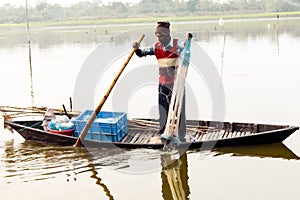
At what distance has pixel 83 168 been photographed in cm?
745

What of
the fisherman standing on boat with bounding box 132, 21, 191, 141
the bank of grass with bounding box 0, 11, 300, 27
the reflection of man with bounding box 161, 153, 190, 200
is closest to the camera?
the reflection of man with bounding box 161, 153, 190, 200

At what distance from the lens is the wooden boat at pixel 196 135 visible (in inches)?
304

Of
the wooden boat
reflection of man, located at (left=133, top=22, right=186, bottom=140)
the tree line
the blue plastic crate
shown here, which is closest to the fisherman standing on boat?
reflection of man, located at (left=133, top=22, right=186, bottom=140)

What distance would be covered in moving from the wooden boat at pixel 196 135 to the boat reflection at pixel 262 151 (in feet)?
0.35

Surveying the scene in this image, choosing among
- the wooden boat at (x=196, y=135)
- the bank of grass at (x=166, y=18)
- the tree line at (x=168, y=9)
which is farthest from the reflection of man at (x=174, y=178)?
the tree line at (x=168, y=9)

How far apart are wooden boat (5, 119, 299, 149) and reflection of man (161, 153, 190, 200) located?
0.99 ft

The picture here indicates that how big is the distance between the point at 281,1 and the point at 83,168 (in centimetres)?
7272

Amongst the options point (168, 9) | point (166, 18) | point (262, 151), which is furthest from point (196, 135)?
point (168, 9)

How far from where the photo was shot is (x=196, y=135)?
27.9 ft

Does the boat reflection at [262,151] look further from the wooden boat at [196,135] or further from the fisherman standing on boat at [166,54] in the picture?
the fisherman standing on boat at [166,54]

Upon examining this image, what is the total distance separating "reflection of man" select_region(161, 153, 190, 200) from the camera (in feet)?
21.1

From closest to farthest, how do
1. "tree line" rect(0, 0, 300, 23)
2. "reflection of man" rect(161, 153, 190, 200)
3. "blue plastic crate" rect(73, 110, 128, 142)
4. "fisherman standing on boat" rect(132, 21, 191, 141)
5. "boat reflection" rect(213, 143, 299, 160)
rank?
"reflection of man" rect(161, 153, 190, 200) → "fisherman standing on boat" rect(132, 21, 191, 141) → "boat reflection" rect(213, 143, 299, 160) → "blue plastic crate" rect(73, 110, 128, 142) → "tree line" rect(0, 0, 300, 23)

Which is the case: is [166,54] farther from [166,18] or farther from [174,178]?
[166,18]

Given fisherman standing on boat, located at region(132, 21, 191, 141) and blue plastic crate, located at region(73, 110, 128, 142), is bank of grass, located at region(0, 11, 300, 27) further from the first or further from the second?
fisherman standing on boat, located at region(132, 21, 191, 141)
